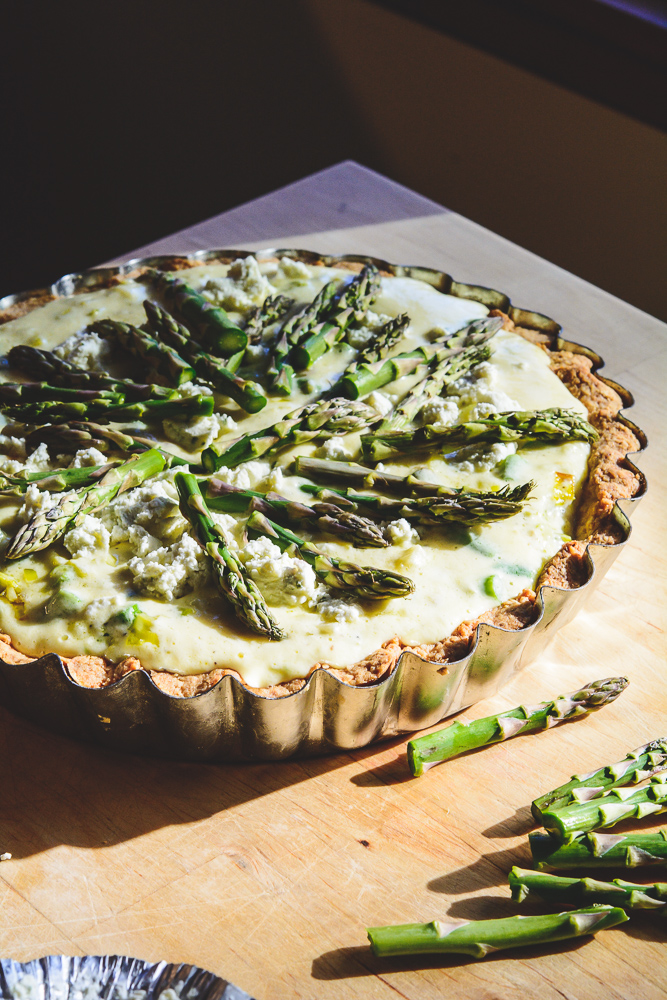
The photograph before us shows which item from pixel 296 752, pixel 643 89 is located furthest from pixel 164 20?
pixel 296 752

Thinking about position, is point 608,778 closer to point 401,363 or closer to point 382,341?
point 401,363

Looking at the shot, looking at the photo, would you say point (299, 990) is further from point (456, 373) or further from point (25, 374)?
point (25, 374)

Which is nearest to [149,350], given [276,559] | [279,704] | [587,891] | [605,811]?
[276,559]

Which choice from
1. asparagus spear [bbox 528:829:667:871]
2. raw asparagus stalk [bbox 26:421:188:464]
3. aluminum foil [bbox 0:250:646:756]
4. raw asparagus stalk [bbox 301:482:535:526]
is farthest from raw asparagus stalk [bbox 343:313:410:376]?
asparagus spear [bbox 528:829:667:871]

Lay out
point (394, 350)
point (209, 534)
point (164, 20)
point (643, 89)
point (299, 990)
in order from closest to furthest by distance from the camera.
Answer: point (299, 990)
point (209, 534)
point (394, 350)
point (643, 89)
point (164, 20)

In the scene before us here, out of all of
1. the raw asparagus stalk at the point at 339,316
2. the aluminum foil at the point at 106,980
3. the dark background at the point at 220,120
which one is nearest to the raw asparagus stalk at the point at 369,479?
the raw asparagus stalk at the point at 339,316
